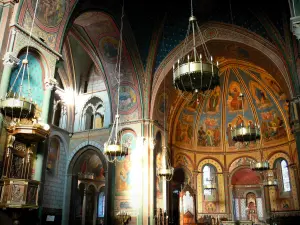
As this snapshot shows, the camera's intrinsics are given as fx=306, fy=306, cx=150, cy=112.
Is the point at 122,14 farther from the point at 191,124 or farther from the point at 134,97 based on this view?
the point at 191,124

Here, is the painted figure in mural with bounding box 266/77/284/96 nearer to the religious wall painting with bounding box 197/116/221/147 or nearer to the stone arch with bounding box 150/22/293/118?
the religious wall painting with bounding box 197/116/221/147

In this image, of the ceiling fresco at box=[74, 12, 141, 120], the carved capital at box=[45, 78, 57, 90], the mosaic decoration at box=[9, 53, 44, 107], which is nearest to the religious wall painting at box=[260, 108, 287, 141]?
the ceiling fresco at box=[74, 12, 141, 120]

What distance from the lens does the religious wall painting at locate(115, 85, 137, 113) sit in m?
16.0

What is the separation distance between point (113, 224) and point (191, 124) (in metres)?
9.32

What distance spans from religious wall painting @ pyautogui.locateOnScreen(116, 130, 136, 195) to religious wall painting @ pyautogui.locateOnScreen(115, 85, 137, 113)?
55.8 inches

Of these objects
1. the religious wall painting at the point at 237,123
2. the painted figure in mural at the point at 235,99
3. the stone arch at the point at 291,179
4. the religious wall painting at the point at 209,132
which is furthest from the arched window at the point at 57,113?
the stone arch at the point at 291,179

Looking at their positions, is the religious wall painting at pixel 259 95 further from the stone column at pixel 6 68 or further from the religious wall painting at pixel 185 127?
the stone column at pixel 6 68

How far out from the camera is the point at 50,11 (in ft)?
32.0

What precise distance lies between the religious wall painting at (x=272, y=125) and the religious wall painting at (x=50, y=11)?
14.4m

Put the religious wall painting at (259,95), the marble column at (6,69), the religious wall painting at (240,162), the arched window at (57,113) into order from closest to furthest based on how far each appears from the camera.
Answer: the marble column at (6,69) < the arched window at (57,113) < the religious wall painting at (259,95) < the religious wall painting at (240,162)

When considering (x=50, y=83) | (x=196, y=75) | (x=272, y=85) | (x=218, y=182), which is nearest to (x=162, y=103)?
(x=272, y=85)

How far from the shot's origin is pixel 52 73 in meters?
9.51

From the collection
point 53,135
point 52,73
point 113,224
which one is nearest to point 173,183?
point 113,224

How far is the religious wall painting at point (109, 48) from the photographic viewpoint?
15121 millimetres
